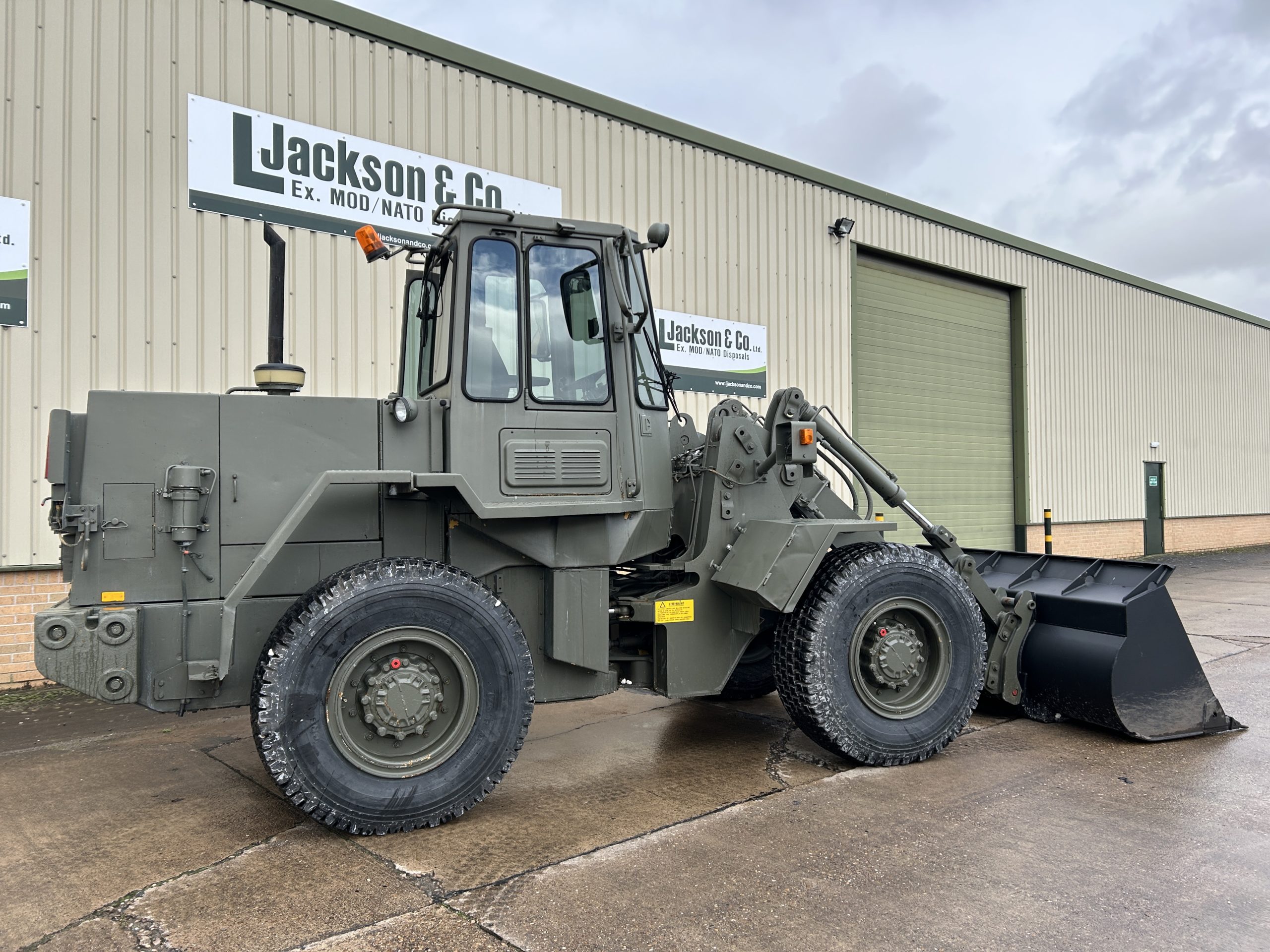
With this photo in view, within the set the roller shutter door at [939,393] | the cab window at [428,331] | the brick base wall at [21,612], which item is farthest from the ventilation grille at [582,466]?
the roller shutter door at [939,393]

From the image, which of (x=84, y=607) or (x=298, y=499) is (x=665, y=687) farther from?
(x=84, y=607)

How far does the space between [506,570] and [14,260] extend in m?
5.25

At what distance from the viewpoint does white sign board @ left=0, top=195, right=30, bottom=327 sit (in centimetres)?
695

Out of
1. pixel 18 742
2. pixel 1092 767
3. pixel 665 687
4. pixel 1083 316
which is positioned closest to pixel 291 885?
pixel 665 687

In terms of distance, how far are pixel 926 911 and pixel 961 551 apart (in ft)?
10.2

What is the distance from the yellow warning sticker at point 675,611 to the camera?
4.79 metres

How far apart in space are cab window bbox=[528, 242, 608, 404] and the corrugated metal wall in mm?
4444

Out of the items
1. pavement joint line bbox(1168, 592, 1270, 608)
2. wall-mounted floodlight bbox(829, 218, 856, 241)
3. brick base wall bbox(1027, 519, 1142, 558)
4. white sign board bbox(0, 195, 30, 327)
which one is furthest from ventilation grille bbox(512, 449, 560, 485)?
brick base wall bbox(1027, 519, 1142, 558)

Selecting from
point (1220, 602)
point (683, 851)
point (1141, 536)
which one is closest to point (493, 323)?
point (683, 851)

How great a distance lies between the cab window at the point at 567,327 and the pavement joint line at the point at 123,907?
2.48 m

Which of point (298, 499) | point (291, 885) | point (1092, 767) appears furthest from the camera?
point (1092, 767)

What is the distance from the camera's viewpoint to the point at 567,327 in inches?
184

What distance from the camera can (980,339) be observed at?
16094 mm

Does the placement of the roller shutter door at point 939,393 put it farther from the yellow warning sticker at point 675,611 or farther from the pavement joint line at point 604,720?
the yellow warning sticker at point 675,611
